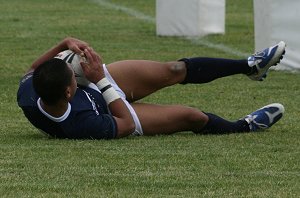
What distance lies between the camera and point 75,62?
26.3ft

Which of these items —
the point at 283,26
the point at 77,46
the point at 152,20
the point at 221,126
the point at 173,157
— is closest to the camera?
the point at 173,157

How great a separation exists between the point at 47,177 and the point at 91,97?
4.89ft

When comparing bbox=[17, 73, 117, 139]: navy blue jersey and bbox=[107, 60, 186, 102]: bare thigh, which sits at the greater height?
bbox=[107, 60, 186, 102]: bare thigh

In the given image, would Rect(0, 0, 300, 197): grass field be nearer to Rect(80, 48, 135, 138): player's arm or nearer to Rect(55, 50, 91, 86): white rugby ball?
Rect(80, 48, 135, 138): player's arm

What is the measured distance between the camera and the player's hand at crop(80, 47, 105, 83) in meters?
7.95

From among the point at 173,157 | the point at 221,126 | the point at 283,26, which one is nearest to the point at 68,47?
the point at 221,126

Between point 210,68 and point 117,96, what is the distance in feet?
2.61

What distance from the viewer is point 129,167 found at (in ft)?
22.8

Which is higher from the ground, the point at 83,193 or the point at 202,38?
the point at 83,193

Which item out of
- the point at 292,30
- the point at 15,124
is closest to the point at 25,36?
the point at 292,30

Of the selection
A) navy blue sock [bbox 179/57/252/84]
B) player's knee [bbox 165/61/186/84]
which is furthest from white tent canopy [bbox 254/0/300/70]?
player's knee [bbox 165/61/186/84]

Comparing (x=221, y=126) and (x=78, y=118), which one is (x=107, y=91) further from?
(x=221, y=126)

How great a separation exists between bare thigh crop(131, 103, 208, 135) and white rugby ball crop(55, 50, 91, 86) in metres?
0.39

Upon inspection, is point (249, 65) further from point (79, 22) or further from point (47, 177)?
point (79, 22)
